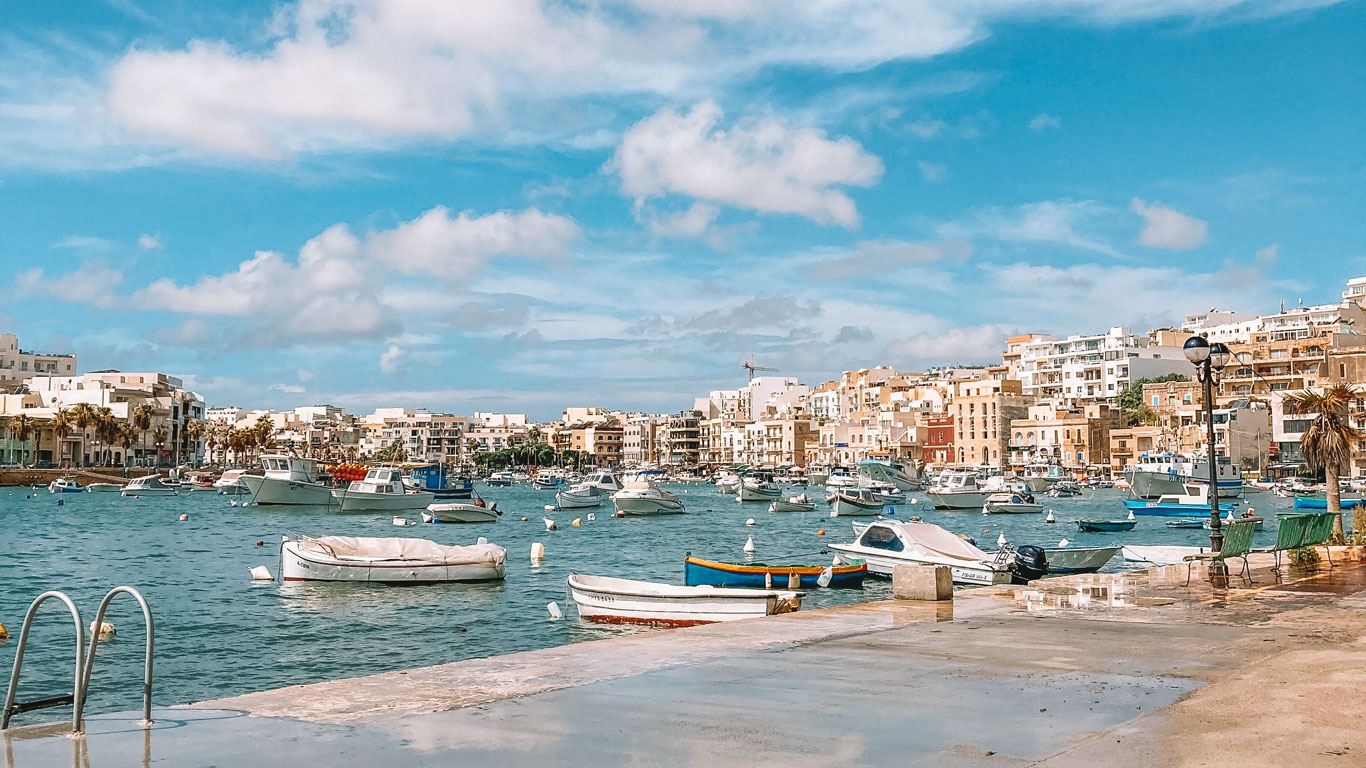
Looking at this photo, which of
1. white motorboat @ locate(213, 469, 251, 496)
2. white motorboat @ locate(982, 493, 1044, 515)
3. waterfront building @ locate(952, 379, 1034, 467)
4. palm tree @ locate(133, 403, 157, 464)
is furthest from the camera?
waterfront building @ locate(952, 379, 1034, 467)

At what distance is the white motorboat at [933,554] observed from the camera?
25.8m

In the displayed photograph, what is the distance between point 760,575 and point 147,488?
98.9 meters

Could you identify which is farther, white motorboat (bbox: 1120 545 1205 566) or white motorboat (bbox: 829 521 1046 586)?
white motorboat (bbox: 1120 545 1205 566)

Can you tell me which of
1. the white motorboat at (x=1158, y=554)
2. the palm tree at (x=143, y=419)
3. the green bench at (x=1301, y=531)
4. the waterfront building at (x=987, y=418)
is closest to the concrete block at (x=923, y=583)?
the green bench at (x=1301, y=531)

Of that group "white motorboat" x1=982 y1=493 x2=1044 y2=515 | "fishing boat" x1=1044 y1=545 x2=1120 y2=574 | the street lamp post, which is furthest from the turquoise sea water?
the street lamp post

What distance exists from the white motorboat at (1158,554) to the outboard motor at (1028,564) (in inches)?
178

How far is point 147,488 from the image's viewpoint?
108 metres

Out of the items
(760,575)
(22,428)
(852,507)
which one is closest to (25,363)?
(22,428)

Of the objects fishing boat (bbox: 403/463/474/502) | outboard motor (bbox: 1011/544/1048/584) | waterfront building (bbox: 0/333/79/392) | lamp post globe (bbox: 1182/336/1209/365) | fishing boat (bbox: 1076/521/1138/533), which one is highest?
waterfront building (bbox: 0/333/79/392)

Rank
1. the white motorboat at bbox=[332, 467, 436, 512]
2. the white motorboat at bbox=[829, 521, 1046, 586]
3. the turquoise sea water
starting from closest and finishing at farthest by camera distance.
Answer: the turquoise sea water → the white motorboat at bbox=[829, 521, 1046, 586] → the white motorboat at bbox=[332, 467, 436, 512]

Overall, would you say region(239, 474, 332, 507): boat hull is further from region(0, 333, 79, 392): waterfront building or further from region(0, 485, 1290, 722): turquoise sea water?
region(0, 333, 79, 392): waterfront building

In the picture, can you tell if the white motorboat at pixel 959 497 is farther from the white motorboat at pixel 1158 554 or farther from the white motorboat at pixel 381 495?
the white motorboat at pixel 1158 554

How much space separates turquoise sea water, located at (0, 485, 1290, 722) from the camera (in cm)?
2011

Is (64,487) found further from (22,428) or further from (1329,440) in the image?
(1329,440)
